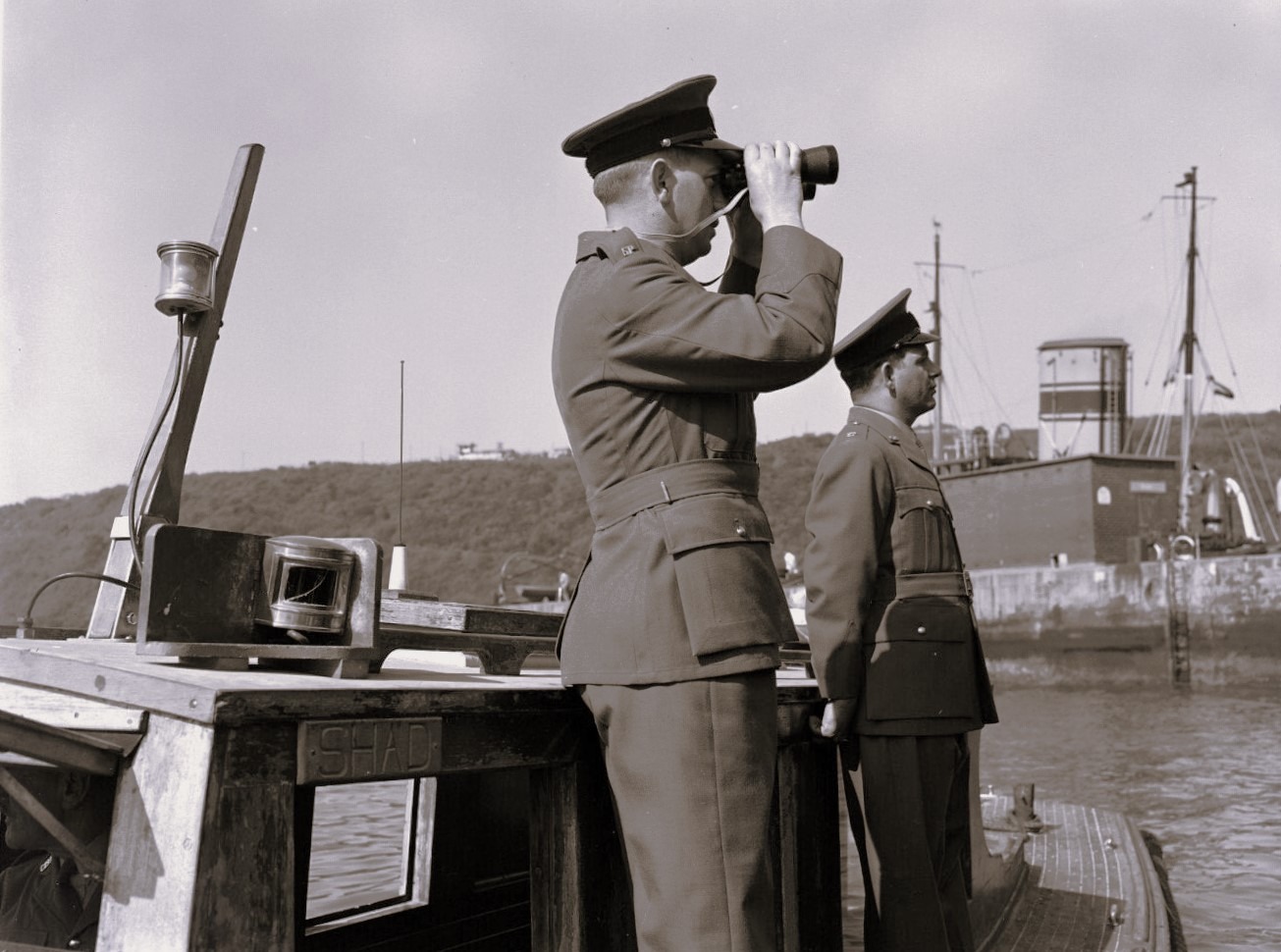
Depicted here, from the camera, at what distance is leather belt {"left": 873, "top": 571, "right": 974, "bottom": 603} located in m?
3.42

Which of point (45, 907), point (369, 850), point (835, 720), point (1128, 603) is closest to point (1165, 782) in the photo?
point (369, 850)

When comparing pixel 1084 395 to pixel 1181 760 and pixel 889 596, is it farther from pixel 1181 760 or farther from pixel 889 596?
A: pixel 889 596

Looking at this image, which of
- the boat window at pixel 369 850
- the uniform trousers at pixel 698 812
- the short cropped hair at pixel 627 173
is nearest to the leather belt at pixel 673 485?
the uniform trousers at pixel 698 812

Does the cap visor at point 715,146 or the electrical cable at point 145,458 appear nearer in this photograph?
the cap visor at point 715,146

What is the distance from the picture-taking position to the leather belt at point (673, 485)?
206 centimetres

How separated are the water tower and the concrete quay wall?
9.54 m

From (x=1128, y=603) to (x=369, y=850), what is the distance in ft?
79.5

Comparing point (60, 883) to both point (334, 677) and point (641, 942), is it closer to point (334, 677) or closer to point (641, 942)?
point (334, 677)

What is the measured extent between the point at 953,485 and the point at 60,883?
33.3 metres

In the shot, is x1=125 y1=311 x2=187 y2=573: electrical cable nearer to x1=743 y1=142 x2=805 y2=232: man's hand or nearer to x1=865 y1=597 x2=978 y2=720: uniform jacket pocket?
x1=865 y1=597 x2=978 y2=720: uniform jacket pocket

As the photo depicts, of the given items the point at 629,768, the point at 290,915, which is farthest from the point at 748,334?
the point at 290,915

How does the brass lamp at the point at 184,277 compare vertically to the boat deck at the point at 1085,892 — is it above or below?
above

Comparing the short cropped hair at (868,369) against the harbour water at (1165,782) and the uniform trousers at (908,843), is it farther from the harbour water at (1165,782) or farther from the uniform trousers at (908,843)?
the harbour water at (1165,782)

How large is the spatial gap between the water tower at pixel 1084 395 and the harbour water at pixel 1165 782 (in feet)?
40.7
